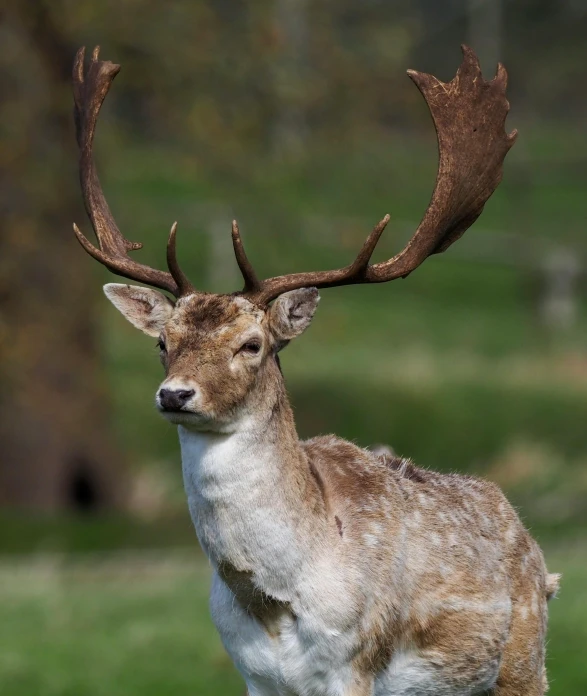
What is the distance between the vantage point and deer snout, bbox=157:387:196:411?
6055 millimetres

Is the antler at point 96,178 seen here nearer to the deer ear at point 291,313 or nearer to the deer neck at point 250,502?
the deer ear at point 291,313

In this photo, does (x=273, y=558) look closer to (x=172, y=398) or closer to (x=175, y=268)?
(x=172, y=398)

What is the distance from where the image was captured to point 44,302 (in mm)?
19203

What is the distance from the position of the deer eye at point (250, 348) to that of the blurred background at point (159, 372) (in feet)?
15.7

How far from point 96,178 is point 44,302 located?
458 inches

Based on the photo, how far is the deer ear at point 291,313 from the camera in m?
6.66

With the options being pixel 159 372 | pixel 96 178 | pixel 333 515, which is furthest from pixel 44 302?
pixel 333 515

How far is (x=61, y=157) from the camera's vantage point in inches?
747

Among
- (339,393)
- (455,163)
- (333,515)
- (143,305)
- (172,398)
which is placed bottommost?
(339,393)

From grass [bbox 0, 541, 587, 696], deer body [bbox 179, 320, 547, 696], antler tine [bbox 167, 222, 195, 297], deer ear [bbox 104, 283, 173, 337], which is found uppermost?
antler tine [bbox 167, 222, 195, 297]

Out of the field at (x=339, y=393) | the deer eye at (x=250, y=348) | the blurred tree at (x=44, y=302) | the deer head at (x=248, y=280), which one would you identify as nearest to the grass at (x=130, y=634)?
the field at (x=339, y=393)

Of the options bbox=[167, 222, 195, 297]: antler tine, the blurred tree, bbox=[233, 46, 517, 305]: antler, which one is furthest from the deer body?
the blurred tree

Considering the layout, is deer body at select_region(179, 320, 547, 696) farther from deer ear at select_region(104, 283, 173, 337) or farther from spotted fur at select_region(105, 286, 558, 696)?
deer ear at select_region(104, 283, 173, 337)

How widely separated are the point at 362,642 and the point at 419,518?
0.79 metres
